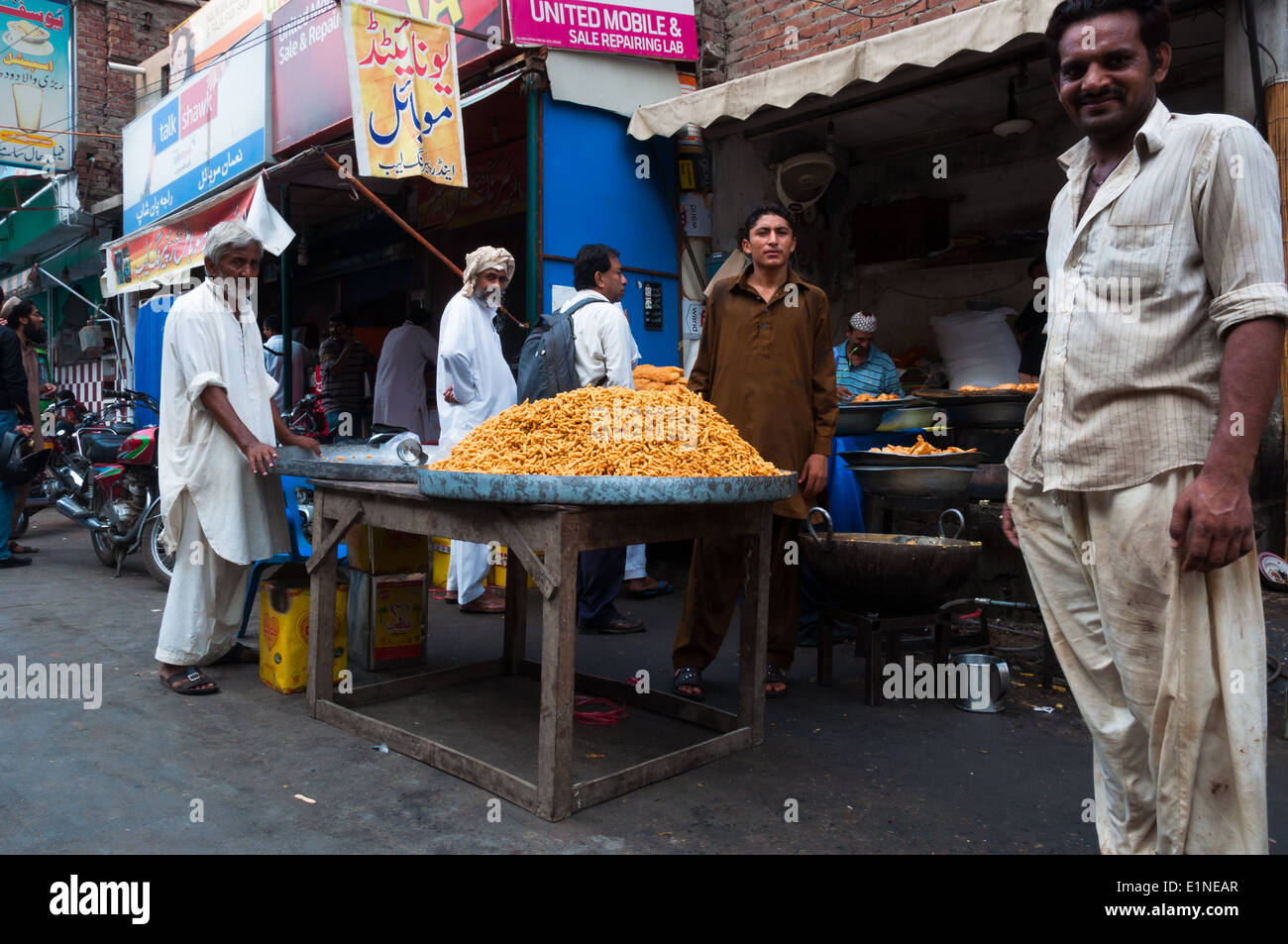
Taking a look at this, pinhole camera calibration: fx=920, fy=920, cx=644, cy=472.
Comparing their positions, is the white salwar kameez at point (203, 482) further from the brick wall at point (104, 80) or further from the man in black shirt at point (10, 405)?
the brick wall at point (104, 80)

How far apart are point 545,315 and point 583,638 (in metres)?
1.82

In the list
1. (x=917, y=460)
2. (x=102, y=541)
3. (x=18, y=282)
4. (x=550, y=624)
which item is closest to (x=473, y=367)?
(x=917, y=460)

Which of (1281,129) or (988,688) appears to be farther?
(1281,129)

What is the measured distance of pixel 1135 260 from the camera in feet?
6.40

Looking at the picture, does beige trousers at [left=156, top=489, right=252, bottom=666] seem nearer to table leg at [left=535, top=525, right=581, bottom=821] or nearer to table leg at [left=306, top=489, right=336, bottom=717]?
table leg at [left=306, top=489, right=336, bottom=717]

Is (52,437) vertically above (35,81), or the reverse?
(35,81)

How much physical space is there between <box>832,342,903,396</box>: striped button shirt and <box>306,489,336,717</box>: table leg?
4160 millimetres

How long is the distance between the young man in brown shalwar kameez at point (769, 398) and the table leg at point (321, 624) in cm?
146

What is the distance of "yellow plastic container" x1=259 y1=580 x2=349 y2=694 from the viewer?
13.5ft

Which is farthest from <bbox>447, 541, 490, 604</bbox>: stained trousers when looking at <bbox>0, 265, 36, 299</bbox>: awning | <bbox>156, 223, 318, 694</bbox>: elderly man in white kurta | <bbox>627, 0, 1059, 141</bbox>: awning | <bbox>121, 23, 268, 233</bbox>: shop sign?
<bbox>0, 265, 36, 299</bbox>: awning

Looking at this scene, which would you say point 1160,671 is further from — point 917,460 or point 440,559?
point 440,559

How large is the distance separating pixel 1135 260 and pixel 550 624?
1812 mm

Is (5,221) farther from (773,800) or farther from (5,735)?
(773,800)

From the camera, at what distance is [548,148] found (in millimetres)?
7133
